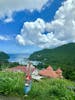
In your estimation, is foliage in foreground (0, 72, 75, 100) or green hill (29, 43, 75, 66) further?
green hill (29, 43, 75, 66)

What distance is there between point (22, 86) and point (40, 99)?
0.57 meters

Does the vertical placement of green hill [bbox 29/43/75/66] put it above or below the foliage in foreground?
above

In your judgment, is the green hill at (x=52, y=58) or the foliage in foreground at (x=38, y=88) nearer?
the foliage in foreground at (x=38, y=88)

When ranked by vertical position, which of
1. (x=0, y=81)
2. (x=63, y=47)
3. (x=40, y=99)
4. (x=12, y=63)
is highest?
(x=63, y=47)

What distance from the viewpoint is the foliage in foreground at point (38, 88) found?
5352mm

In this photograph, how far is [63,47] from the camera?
135 metres

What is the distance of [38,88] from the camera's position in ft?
18.9

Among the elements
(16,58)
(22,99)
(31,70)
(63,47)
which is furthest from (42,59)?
(63,47)

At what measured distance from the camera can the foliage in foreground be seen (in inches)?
211

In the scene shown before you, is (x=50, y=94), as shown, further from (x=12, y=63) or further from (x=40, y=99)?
(x=12, y=63)

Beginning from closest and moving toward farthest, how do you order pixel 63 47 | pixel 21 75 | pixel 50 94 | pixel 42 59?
1. pixel 50 94
2. pixel 21 75
3. pixel 42 59
4. pixel 63 47

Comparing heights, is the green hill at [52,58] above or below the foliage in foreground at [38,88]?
above

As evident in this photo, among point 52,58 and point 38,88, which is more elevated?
point 52,58

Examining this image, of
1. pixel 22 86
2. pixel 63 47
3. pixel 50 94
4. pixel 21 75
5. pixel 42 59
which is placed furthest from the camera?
pixel 63 47
